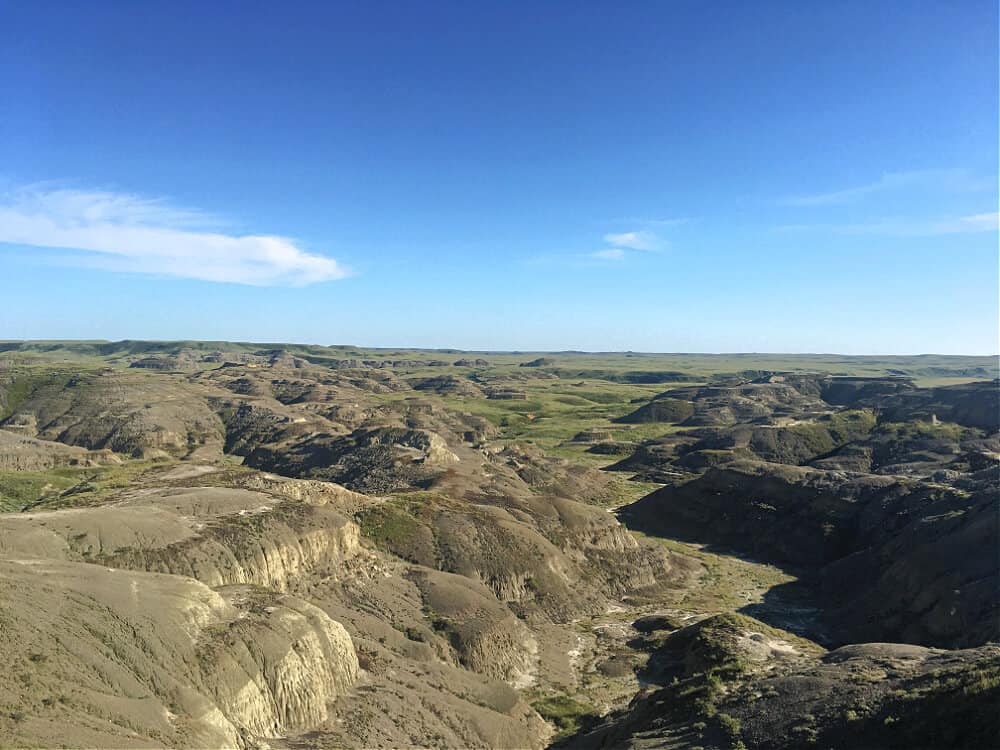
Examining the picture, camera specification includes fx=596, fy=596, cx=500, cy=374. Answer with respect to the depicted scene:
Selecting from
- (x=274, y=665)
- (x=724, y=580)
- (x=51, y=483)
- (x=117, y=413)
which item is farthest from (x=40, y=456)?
(x=724, y=580)

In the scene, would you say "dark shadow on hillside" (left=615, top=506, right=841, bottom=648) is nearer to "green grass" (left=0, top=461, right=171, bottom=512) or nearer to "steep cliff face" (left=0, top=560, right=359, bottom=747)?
"steep cliff face" (left=0, top=560, right=359, bottom=747)

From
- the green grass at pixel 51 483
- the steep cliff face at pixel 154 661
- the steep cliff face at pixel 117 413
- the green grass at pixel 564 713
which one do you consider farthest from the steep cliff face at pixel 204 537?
the steep cliff face at pixel 117 413

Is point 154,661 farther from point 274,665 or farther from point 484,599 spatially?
point 484,599

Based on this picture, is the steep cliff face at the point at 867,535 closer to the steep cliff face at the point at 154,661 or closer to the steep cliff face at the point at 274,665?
the steep cliff face at the point at 274,665

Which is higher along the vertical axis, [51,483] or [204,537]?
[204,537]

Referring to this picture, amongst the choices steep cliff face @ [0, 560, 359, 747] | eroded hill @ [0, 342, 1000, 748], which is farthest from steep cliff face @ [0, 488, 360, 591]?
steep cliff face @ [0, 560, 359, 747]

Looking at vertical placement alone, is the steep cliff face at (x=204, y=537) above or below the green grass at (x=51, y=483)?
above

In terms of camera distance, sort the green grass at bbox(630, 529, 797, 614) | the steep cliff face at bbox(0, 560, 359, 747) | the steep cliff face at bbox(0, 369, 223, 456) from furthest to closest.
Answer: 1. the steep cliff face at bbox(0, 369, 223, 456)
2. the green grass at bbox(630, 529, 797, 614)
3. the steep cliff face at bbox(0, 560, 359, 747)

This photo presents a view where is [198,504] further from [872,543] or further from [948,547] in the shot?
[872,543]
